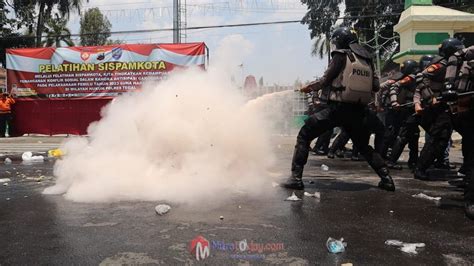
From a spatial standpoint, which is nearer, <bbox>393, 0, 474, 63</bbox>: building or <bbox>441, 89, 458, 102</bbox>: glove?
<bbox>441, 89, 458, 102</bbox>: glove

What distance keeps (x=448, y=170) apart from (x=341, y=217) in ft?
14.3

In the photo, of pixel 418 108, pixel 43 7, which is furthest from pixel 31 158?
pixel 43 7

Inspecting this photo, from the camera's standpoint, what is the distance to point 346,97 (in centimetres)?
525

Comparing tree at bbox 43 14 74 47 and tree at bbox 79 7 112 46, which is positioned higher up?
tree at bbox 79 7 112 46

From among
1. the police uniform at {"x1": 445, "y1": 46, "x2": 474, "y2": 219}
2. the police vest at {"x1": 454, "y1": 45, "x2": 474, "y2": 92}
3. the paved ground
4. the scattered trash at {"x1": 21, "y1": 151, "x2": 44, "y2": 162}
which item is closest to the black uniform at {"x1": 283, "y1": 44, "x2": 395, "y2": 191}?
the paved ground

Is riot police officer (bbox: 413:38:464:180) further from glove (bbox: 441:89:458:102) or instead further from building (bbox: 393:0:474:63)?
building (bbox: 393:0:474:63)

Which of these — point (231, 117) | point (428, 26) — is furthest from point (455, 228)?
point (428, 26)

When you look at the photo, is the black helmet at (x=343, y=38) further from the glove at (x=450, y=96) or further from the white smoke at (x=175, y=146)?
the white smoke at (x=175, y=146)

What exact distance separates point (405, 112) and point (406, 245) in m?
5.09

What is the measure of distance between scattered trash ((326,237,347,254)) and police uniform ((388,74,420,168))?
444cm

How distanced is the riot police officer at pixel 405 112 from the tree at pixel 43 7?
92.2 ft

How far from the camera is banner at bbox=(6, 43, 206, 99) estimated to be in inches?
629

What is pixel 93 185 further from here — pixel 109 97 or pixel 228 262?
pixel 109 97

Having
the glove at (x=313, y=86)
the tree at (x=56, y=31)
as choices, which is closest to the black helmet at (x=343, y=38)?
the glove at (x=313, y=86)
